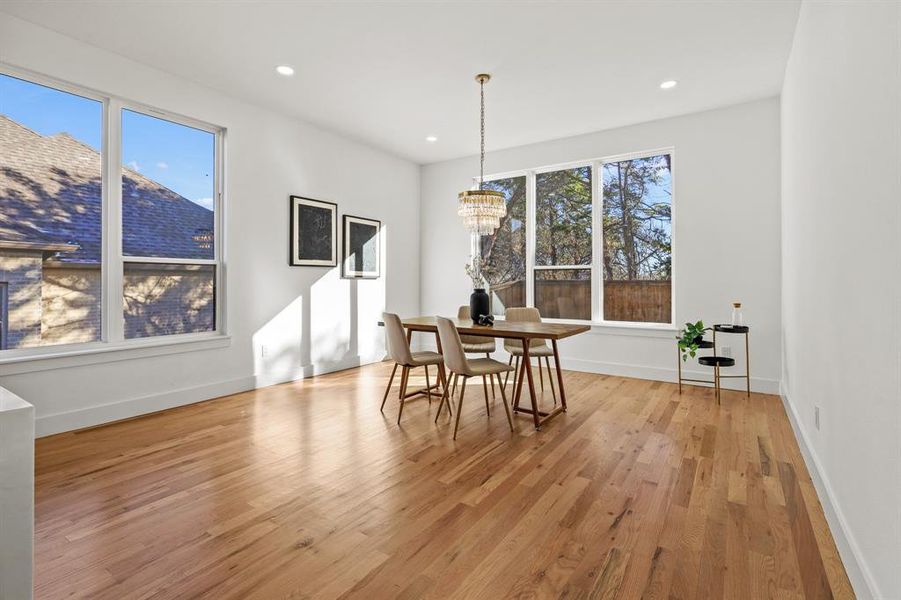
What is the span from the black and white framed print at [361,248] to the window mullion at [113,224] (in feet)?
7.71

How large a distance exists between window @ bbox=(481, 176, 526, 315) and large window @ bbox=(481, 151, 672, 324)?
1 cm

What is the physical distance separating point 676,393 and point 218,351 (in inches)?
173

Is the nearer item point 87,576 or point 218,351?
point 87,576

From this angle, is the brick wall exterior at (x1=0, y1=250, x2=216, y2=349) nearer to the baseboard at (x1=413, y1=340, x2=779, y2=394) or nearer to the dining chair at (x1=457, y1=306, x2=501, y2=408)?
the dining chair at (x1=457, y1=306, x2=501, y2=408)

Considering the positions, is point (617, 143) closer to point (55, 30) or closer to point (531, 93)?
point (531, 93)

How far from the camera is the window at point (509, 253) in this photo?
5973 mm

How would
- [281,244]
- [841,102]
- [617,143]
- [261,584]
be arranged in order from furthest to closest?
[617,143] < [281,244] < [841,102] < [261,584]

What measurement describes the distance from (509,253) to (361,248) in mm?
1946

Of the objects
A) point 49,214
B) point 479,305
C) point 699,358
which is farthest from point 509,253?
point 49,214

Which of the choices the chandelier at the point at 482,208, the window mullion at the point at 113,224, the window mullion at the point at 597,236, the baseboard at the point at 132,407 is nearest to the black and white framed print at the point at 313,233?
the baseboard at the point at 132,407

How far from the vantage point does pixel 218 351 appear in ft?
14.0

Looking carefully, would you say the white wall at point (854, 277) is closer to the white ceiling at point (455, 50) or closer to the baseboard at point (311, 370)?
the white ceiling at point (455, 50)

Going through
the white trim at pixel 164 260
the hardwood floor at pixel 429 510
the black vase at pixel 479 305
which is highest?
the white trim at pixel 164 260

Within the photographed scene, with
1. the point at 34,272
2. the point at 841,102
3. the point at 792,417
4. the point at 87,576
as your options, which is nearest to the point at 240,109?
the point at 34,272
